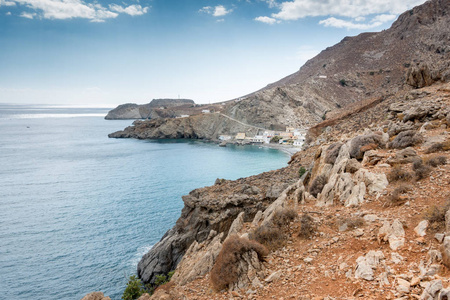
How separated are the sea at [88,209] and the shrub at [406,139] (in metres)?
25.0

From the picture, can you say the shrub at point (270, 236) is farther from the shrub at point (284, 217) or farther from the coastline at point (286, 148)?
the coastline at point (286, 148)

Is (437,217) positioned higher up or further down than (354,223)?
higher up

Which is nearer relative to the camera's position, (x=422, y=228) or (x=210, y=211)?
(x=422, y=228)

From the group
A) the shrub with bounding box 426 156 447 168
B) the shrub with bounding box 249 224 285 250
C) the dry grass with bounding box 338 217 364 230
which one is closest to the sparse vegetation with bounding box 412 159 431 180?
the shrub with bounding box 426 156 447 168

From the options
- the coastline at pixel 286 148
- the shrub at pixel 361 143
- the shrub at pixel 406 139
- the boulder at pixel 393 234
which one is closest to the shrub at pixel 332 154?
the shrub at pixel 361 143

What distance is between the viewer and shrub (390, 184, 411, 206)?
1045 cm

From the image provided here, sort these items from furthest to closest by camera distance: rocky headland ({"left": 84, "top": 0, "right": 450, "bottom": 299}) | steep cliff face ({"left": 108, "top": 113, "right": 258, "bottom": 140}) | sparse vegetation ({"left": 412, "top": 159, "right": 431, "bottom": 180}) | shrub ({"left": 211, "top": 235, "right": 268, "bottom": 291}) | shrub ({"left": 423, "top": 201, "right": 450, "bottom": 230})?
steep cliff face ({"left": 108, "top": 113, "right": 258, "bottom": 140}) < sparse vegetation ({"left": 412, "top": 159, "right": 431, "bottom": 180}) < shrub ({"left": 211, "top": 235, "right": 268, "bottom": 291}) < shrub ({"left": 423, "top": 201, "right": 450, "bottom": 230}) < rocky headland ({"left": 84, "top": 0, "right": 450, "bottom": 299})

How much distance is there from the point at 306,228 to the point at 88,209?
132 ft

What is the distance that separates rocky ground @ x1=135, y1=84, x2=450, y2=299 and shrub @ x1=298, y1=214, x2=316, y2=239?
114mm

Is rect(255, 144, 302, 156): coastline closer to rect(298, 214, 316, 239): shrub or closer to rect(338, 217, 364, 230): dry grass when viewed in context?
rect(298, 214, 316, 239): shrub

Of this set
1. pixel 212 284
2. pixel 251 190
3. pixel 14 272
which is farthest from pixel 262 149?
pixel 212 284

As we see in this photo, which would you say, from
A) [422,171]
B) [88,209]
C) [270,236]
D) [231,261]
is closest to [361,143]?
[422,171]

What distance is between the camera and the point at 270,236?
11.1m

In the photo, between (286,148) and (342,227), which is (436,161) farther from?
(286,148)
